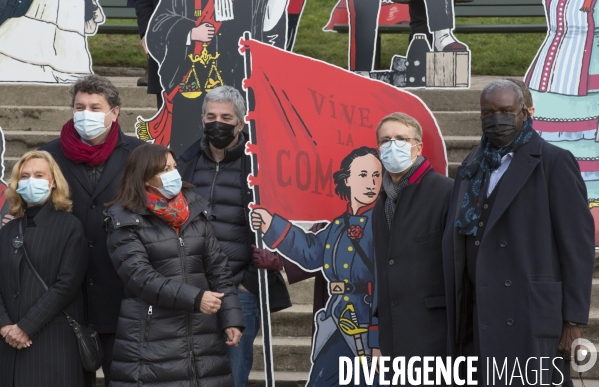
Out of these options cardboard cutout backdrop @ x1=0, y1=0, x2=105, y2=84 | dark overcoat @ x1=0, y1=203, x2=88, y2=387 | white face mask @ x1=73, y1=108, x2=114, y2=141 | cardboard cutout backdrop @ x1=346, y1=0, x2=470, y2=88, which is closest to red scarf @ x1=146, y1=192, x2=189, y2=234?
dark overcoat @ x1=0, y1=203, x2=88, y2=387

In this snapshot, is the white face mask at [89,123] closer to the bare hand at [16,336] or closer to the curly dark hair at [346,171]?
the bare hand at [16,336]

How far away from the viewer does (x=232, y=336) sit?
14.4 feet

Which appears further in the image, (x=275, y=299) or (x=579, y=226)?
(x=275, y=299)

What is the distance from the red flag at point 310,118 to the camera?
497 centimetres

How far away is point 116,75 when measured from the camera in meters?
9.57

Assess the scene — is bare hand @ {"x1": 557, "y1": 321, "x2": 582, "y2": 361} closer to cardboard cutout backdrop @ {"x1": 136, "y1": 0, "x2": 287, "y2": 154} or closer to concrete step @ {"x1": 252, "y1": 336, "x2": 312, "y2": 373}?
concrete step @ {"x1": 252, "y1": 336, "x2": 312, "y2": 373}

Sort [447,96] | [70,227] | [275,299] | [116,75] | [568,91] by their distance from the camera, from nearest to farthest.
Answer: [70,227] < [275,299] < [568,91] < [447,96] < [116,75]

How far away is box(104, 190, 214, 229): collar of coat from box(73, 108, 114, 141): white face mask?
0.56 meters

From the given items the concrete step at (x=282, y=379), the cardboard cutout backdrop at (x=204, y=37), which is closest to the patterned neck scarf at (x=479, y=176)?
the concrete step at (x=282, y=379)

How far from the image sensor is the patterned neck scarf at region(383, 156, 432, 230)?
14.3ft

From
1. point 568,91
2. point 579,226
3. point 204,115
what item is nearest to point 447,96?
point 568,91

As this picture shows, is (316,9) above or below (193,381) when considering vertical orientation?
above

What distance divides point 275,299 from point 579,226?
166cm

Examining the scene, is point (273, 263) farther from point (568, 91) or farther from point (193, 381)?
point (568, 91)
